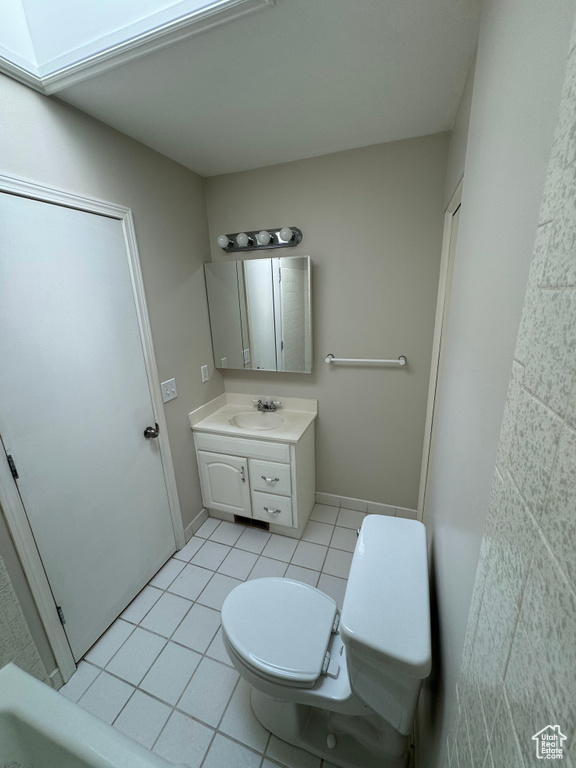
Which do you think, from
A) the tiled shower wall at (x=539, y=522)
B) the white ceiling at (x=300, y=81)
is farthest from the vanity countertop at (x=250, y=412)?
the white ceiling at (x=300, y=81)

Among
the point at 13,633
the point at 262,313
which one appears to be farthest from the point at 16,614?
the point at 262,313

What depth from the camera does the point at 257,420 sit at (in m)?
2.12

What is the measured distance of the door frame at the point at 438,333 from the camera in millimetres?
1475

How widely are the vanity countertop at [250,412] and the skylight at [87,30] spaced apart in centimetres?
156

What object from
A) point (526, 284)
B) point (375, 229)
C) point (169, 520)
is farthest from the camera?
point (169, 520)

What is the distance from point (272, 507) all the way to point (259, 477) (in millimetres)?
220

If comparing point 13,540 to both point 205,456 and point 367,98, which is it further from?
point 367,98

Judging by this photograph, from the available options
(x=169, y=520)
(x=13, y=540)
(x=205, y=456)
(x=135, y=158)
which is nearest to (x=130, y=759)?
(x=13, y=540)

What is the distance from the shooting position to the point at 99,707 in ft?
3.85

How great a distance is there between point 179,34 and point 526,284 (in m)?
1.20

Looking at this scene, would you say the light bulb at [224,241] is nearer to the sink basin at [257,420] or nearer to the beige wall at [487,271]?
the sink basin at [257,420]

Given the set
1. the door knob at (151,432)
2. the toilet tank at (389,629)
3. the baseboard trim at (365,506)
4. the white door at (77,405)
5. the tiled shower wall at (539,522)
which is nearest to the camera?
the tiled shower wall at (539,522)

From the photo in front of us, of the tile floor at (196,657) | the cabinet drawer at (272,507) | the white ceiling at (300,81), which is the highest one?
the white ceiling at (300,81)

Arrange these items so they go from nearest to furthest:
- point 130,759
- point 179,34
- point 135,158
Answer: point 130,759 < point 179,34 < point 135,158
